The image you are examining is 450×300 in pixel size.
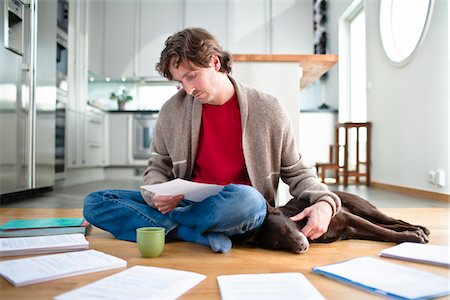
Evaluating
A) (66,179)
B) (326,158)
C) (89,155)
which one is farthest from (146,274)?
(326,158)

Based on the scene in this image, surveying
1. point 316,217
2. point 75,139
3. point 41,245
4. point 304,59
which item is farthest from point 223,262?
point 75,139

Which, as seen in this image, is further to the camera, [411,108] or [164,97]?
[164,97]

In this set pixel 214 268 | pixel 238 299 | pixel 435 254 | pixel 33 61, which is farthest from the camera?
pixel 33 61

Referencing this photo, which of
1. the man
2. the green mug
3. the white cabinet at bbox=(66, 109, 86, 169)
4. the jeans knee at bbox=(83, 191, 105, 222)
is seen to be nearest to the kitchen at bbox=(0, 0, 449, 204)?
the white cabinet at bbox=(66, 109, 86, 169)

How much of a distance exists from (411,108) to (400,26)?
1040 millimetres

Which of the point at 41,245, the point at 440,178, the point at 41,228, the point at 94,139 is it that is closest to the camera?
the point at 41,245

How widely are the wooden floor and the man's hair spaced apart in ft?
2.18

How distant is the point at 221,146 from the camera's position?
165 cm

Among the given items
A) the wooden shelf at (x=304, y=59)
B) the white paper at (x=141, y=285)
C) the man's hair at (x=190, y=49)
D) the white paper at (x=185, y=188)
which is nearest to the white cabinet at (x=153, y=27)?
the wooden shelf at (x=304, y=59)

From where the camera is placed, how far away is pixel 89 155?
5.48m

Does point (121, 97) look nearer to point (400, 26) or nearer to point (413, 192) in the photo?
point (400, 26)

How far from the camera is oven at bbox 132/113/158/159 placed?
622 cm

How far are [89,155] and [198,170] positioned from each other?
4111mm

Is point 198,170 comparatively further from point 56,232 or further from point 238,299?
point 238,299
